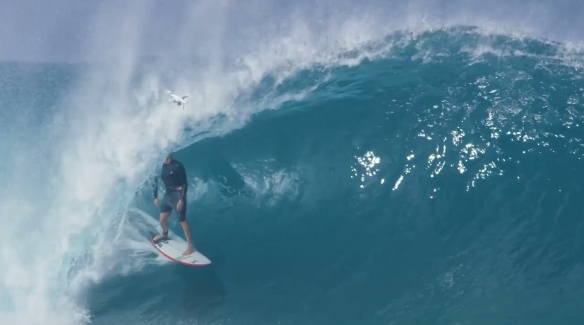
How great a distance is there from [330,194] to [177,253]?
9.45 ft

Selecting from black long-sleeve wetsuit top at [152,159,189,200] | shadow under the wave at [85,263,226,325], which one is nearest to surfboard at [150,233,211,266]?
shadow under the wave at [85,263,226,325]

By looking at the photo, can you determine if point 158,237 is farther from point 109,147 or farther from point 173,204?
point 109,147

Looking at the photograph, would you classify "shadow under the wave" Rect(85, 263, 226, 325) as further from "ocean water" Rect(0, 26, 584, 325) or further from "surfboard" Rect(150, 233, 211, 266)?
"surfboard" Rect(150, 233, 211, 266)

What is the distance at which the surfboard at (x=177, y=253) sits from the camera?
397 inches

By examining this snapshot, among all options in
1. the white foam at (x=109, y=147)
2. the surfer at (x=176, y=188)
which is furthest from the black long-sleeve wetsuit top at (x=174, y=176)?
the white foam at (x=109, y=147)

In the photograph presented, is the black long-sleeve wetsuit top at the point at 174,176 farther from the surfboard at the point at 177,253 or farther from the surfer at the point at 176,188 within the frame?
the surfboard at the point at 177,253

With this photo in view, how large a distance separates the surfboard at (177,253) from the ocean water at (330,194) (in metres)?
0.24

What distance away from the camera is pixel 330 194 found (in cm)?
1110

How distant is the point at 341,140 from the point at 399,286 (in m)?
3.22

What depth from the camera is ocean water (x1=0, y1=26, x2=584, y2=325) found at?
9.58 meters

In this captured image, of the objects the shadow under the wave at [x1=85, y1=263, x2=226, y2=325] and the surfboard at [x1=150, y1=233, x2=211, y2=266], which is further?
Answer: the surfboard at [x1=150, y1=233, x2=211, y2=266]

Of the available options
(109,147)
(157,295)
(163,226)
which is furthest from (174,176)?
(109,147)

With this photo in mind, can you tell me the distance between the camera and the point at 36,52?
62.2 feet

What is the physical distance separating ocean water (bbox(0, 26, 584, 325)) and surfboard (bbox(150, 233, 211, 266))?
0.79ft
